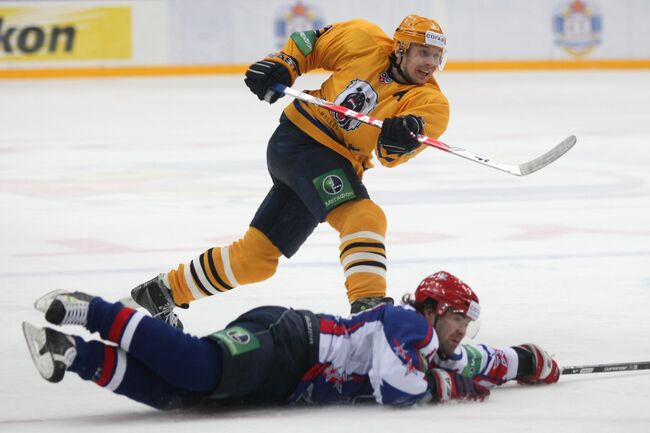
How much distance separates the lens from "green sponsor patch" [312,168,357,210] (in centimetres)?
372

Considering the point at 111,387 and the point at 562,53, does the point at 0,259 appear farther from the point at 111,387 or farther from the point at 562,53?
the point at 562,53

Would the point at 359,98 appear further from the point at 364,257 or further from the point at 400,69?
the point at 364,257

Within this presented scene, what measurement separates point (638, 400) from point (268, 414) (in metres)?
0.87

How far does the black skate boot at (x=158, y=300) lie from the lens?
3961mm

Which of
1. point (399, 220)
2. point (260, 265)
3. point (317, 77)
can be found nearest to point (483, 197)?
point (399, 220)

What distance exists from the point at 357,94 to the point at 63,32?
1039cm

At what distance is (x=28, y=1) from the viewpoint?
13.7 meters

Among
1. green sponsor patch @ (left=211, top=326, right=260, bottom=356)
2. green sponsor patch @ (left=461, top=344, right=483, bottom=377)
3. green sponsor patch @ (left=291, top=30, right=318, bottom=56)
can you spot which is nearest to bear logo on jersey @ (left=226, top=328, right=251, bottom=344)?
green sponsor patch @ (left=211, top=326, right=260, bottom=356)

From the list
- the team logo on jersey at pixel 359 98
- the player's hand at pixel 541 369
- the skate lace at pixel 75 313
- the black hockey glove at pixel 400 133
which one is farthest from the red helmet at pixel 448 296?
the team logo on jersey at pixel 359 98

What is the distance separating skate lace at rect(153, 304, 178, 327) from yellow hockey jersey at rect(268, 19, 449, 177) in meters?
0.67

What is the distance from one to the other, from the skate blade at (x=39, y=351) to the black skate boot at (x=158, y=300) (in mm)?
1122

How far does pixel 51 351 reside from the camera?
2797mm

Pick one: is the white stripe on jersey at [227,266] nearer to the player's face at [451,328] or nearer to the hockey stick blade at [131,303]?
the hockey stick blade at [131,303]

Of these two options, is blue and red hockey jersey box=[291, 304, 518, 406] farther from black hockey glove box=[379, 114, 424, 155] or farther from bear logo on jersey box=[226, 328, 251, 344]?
black hockey glove box=[379, 114, 424, 155]
